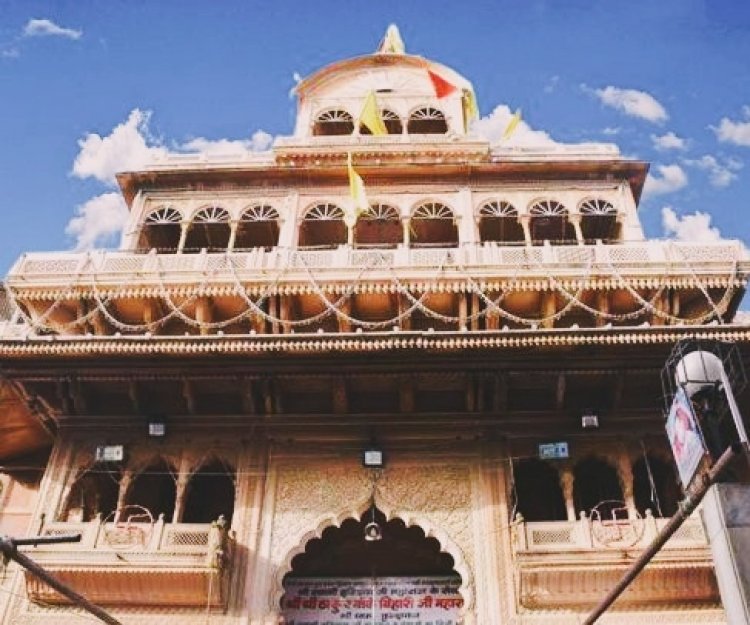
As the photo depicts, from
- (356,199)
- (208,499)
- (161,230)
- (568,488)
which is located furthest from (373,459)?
(161,230)

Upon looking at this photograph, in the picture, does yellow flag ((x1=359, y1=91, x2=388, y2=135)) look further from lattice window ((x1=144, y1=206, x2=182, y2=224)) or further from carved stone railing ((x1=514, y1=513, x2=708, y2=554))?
carved stone railing ((x1=514, y1=513, x2=708, y2=554))

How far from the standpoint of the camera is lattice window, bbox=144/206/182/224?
615 inches

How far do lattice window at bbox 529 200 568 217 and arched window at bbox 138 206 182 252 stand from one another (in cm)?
721

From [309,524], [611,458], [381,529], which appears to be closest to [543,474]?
[611,458]

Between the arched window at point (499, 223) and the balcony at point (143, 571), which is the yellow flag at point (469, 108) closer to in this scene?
the arched window at point (499, 223)

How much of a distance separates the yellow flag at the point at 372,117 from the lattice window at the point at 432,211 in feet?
8.38

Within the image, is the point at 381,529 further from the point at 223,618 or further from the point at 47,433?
the point at 47,433

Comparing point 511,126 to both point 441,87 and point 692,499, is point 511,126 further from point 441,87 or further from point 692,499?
point 692,499

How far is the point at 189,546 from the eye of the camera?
990 centimetres

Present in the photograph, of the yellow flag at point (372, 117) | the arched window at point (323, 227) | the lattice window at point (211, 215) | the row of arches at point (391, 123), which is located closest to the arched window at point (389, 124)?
the row of arches at point (391, 123)

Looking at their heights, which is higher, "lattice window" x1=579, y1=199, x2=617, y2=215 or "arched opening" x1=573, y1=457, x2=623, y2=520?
"lattice window" x1=579, y1=199, x2=617, y2=215

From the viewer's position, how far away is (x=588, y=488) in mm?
11703

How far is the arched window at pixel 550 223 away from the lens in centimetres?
1541

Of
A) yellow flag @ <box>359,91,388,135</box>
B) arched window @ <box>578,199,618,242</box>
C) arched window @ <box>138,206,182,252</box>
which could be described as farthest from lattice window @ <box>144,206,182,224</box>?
arched window @ <box>578,199,618,242</box>
